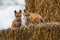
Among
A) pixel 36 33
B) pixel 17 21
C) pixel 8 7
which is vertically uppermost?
pixel 36 33

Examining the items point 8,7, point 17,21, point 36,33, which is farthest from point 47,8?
point 8,7

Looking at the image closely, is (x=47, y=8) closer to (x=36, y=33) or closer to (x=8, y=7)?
(x=36, y=33)

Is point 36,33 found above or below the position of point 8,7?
above

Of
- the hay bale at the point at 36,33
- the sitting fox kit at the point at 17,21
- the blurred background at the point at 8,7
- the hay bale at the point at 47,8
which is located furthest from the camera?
the blurred background at the point at 8,7

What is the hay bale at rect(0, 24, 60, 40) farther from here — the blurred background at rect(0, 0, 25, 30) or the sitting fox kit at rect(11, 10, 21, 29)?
the blurred background at rect(0, 0, 25, 30)

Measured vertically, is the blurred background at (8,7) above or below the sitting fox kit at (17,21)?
below

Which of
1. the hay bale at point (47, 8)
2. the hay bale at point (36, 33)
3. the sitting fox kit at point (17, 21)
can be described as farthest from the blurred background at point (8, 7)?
the hay bale at point (36, 33)

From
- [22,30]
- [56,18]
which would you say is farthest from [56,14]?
[22,30]

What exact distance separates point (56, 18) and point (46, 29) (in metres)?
4.03

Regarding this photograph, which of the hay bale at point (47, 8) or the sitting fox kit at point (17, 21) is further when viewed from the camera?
the hay bale at point (47, 8)

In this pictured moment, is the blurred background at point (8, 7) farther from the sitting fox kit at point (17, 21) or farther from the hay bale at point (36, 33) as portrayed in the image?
the hay bale at point (36, 33)

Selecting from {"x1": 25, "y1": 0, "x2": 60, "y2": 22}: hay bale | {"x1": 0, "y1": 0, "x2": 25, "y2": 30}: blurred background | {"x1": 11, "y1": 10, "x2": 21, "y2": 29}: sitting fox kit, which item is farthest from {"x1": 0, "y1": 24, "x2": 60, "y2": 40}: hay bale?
{"x1": 0, "y1": 0, "x2": 25, "y2": 30}: blurred background

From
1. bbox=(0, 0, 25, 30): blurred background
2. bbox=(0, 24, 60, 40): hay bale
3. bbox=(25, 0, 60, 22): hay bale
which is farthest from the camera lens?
bbox=(0, 0, 25, 30): blurred background

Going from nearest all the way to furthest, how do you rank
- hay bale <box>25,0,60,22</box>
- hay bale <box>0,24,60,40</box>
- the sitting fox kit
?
hay bale <box>0,24,60,40</box>
the sitting fox kit
hay bale <box>25,0,60,22</box>
